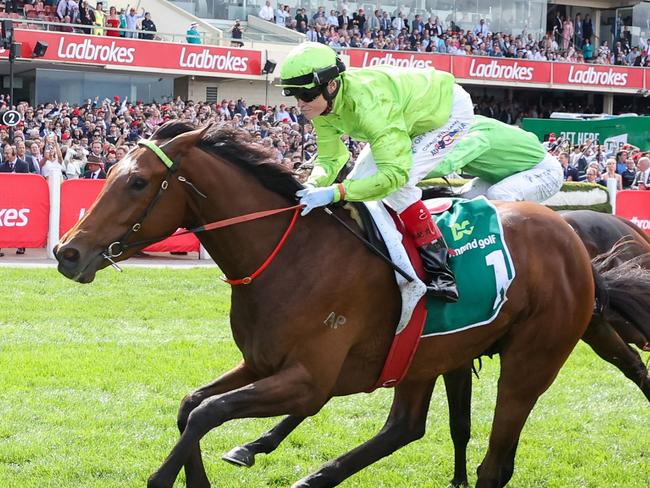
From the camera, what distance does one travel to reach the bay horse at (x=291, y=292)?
406 cm

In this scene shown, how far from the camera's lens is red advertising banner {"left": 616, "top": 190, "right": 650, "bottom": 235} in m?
17.0

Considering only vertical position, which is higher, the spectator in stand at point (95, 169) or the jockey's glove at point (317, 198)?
the jockey's glove at point (317, 198)

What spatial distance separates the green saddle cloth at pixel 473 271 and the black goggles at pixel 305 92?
0.99 m

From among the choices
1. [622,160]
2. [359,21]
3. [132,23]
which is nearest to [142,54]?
[132,23]

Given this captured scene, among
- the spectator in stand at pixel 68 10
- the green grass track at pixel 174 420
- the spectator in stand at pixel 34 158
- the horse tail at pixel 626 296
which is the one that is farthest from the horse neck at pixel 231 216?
the spectator in stand at pixel 68 10

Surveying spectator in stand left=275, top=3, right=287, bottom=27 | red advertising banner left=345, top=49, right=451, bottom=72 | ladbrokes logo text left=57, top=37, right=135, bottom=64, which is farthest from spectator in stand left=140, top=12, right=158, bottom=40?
red advertising banner left=345, top=49, right=451, bottom=72

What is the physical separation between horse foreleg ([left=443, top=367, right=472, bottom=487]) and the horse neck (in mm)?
1541

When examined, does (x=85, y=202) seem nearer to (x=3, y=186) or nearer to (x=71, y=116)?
(x=3, y=186)

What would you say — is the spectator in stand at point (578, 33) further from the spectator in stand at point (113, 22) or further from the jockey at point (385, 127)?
the jockey at point (385, 127)

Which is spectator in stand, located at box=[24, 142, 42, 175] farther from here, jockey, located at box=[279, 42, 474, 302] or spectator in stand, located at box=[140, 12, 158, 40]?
spectator in stand, located at box=[140, 12, 158, 40]

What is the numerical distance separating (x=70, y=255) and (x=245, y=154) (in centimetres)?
96

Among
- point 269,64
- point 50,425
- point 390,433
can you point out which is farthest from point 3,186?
point 269,64

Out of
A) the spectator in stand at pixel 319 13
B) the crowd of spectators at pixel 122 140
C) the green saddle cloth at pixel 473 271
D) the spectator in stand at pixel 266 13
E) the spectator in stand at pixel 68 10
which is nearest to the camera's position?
the green saddle cloth at pixel 473 271

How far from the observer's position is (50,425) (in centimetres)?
592
